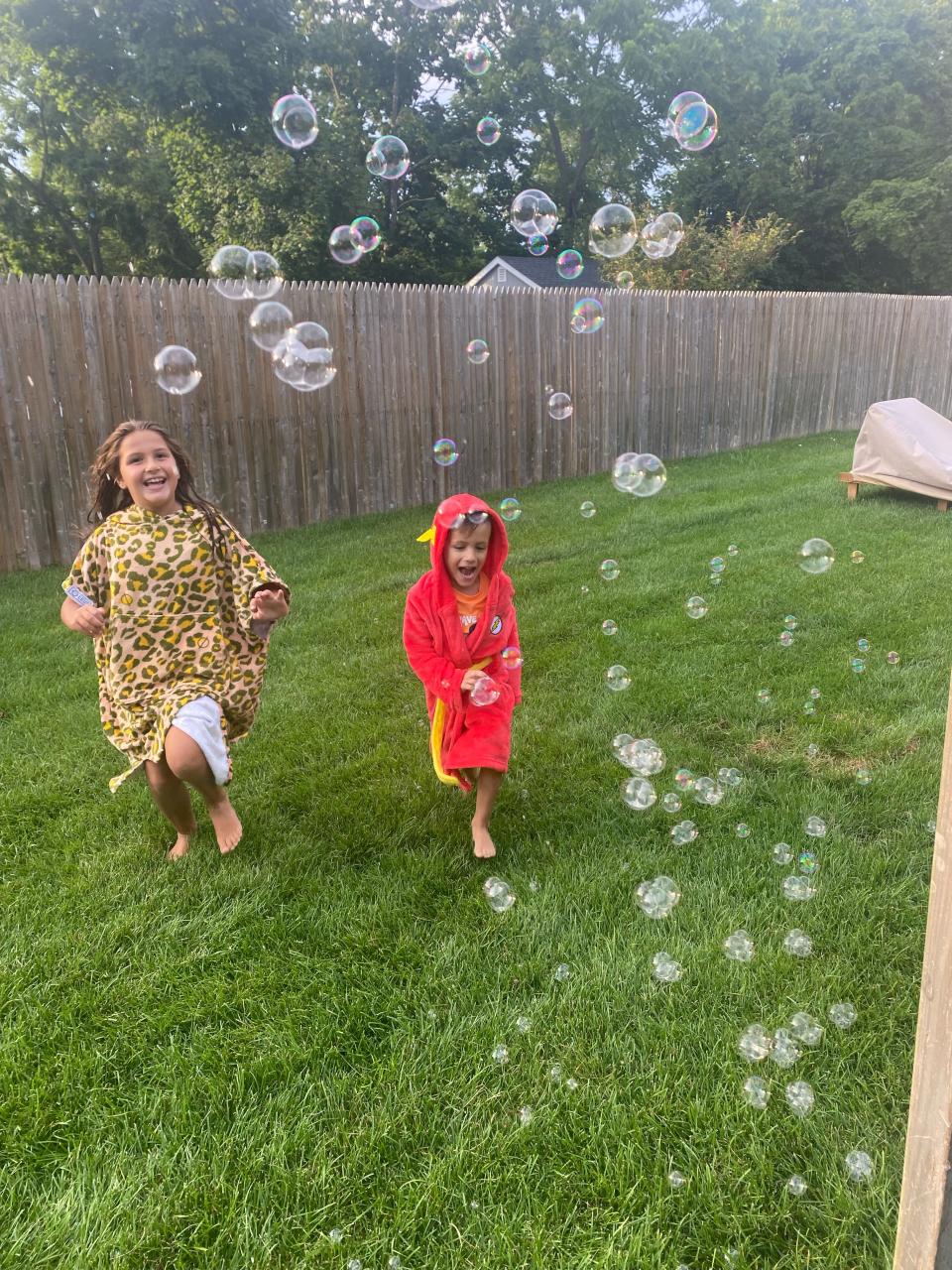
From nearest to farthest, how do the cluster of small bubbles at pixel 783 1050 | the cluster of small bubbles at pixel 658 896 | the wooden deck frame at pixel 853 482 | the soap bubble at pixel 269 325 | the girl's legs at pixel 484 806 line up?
the cluster of small bubbles at pixel 783 1050
the cluster of small bubbles at pixel 658 896
the girl's legs at pixel 484 806
the soap bubble at pixel 269 325
the wooden deck frame at pixel 853 482

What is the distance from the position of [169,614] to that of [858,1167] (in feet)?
8.56

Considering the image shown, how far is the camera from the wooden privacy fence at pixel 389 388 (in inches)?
275

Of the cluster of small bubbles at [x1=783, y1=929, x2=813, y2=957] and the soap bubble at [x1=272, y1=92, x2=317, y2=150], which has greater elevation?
the soap bubble at [x1=272, y1=92, x2=317, y2=150]

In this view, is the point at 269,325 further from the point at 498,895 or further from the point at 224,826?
the point at 498,895

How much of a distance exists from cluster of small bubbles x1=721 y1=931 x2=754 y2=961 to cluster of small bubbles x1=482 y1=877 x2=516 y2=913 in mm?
668

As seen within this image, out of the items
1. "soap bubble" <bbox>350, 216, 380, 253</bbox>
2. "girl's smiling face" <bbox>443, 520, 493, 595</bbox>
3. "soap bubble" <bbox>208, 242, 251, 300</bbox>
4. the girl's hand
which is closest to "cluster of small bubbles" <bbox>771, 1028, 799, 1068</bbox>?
"girl's smiling face" <bbox>443, 520, 493, 595</bbox>

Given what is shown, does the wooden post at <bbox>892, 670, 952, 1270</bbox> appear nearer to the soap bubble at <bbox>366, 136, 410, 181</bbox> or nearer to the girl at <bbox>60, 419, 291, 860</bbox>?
the girl at <bbox>60, 419, 291, 860</bbox>

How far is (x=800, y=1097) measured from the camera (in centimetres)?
192

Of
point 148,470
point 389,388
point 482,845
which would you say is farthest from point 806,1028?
Result: point 389,388

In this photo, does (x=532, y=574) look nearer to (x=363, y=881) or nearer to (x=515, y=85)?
(x=363, y=881)

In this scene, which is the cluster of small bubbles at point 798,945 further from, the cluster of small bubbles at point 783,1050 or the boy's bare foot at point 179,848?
the boy's bare foot at point 179,848

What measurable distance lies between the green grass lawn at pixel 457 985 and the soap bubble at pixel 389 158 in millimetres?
3177

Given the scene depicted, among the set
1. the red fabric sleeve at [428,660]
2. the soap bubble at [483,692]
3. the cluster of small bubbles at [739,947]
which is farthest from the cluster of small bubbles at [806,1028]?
the red fabric sleeve at [428,660]

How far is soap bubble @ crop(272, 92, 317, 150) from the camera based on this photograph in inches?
193
